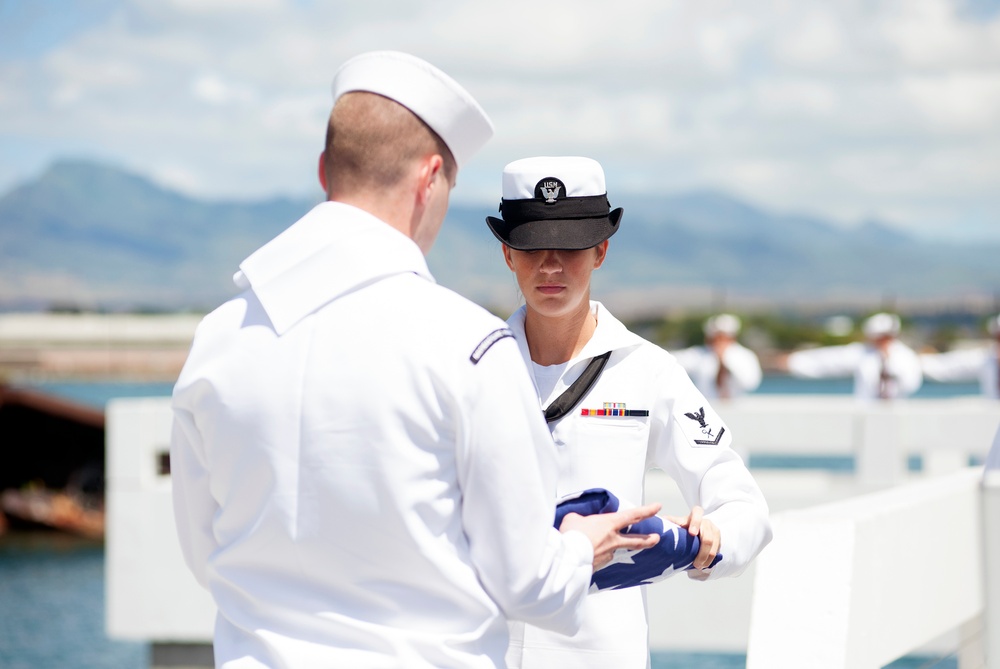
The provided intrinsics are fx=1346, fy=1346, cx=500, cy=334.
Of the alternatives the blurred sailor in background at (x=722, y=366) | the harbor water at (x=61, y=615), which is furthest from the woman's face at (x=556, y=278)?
the blurred sailor in background at (x=722, y=366)

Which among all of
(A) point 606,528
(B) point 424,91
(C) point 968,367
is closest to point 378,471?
(A) point 606,528

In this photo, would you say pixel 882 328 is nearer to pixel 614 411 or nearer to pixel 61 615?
pixel 614 411

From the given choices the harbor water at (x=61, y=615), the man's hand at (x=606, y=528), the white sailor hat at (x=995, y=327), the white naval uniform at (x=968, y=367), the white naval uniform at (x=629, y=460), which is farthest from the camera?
the harbor water at (x=61, y=615)

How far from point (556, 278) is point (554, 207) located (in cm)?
15

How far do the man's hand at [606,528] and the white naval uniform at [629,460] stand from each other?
0.50m

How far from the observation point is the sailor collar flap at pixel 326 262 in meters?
2.03

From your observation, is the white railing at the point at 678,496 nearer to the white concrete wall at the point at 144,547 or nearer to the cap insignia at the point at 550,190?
the white concrete wall at the point at 144,547

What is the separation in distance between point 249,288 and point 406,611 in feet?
1.90

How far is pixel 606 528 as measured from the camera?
222 cm

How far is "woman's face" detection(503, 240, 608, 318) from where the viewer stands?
2.88m

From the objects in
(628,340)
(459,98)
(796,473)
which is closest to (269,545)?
(459,98)

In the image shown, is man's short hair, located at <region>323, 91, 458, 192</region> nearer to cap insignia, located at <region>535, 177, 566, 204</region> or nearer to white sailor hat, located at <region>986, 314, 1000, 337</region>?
cap insignia, located at <region>535, 177, 566, 204</region>

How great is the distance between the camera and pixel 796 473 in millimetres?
9719

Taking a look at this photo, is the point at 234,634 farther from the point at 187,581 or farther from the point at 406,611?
the point at 187,581
